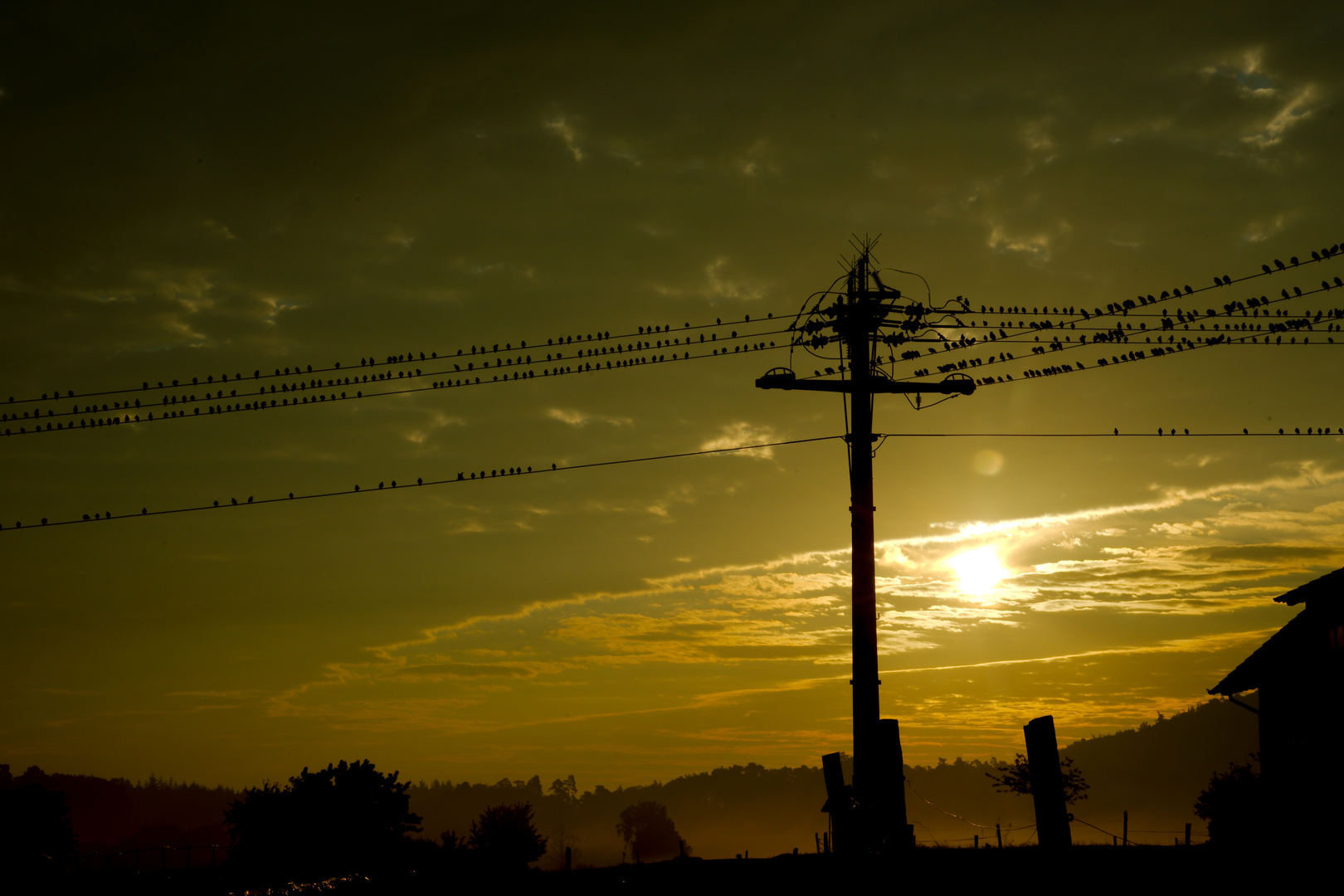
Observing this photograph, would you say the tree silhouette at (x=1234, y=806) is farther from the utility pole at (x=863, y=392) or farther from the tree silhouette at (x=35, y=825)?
the tree silhouette at (x=35, y=825)

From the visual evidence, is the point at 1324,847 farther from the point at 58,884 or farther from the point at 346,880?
the point at 58,884

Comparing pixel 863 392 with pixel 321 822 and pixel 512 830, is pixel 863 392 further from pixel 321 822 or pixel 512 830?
pixel 512 830

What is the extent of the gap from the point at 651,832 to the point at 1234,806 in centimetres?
16930

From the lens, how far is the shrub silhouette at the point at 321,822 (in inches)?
2367

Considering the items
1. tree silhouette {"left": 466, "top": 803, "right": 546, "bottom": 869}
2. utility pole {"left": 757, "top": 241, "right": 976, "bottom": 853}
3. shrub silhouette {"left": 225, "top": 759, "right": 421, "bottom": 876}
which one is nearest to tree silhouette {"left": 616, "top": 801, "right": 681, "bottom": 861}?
tree silhouette {"left": 466, "top": 803, "right": 546, "bottom": 869}

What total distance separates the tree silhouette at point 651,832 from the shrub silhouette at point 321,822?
12454cm

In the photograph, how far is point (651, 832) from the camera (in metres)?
190

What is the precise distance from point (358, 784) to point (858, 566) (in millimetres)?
50269

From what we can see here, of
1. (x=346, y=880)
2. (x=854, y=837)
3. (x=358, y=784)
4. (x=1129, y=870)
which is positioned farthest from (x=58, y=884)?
(x=1129, y=870)

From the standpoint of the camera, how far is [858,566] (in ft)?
80.7

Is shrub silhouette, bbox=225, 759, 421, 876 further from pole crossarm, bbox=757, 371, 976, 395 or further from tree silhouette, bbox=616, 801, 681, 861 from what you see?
tree silhouette, bbox=616, 801, 681, 861

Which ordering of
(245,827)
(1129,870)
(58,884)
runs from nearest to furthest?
(1129,870)
(58,884)
(245,827)

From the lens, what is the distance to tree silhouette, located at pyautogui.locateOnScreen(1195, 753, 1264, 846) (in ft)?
53.0

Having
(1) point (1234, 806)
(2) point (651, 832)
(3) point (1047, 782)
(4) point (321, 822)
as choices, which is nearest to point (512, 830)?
(4) point (321, 822)
